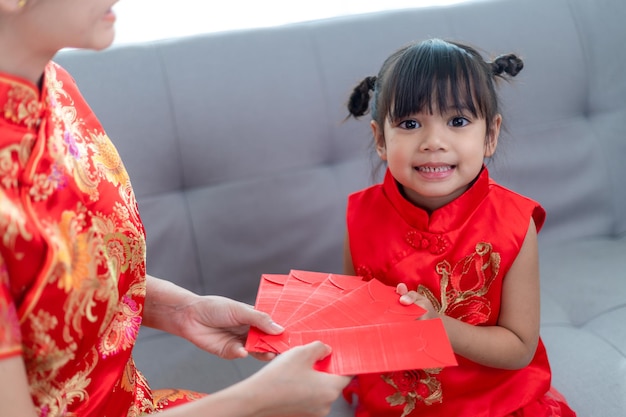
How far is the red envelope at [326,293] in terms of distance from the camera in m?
1.20

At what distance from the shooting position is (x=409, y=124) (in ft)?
4.22

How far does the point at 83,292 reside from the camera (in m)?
0.93

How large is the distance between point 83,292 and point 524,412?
86 centimetres

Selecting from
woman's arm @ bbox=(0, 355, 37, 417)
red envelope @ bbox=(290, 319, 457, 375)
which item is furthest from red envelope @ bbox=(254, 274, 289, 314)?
woman's arm @ bbox=(0, 355, 37, 417)

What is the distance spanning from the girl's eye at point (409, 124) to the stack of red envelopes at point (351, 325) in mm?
290

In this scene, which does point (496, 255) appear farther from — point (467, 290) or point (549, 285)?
point (549, 285)

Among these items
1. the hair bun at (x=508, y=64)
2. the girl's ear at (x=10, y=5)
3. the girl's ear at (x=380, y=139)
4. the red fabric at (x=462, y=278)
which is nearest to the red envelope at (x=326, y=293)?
the red fabric at (x=462, y=278)

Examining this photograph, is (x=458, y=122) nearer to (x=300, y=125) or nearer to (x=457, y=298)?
(x=457, y=298)

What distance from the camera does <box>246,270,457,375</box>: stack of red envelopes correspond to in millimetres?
1042

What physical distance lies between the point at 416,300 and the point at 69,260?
607 millimetres

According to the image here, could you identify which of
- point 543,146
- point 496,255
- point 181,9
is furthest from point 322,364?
point 181,9

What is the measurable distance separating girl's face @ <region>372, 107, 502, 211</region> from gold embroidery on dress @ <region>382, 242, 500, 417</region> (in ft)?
0.47

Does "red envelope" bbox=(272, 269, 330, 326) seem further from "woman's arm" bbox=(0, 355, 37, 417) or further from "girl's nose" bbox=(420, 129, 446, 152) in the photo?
"woman's arm" bbox=(0, 355, 37, 417)

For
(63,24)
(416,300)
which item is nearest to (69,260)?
(63,24)
